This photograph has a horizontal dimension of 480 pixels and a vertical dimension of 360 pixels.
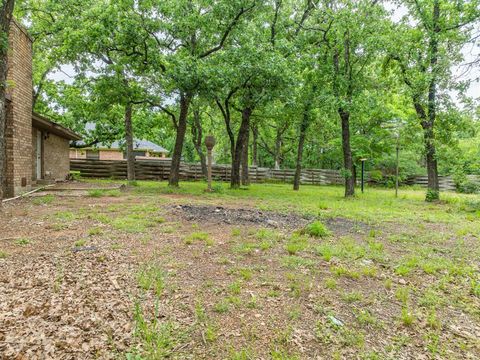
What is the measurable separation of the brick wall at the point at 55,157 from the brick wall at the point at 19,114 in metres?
3.75

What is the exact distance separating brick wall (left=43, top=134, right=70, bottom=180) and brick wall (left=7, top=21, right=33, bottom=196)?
3.75 meters

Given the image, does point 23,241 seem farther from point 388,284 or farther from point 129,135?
point 129,135

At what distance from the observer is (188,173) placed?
67.6ft

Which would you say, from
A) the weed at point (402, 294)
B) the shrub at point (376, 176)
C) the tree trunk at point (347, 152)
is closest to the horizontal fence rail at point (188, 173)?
the shrub at point (376, 176)

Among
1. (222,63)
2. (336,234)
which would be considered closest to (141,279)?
(336,234)

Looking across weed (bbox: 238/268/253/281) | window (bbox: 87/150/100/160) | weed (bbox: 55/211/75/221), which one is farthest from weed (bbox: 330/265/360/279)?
window (bbox: 87/150/100/160)

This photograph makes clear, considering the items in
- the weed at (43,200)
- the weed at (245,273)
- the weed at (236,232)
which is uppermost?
the weed at (43,200)

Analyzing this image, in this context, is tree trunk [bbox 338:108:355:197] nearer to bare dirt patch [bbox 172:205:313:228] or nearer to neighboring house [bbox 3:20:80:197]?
bare dirt patch [bbox 172:205:313:228]

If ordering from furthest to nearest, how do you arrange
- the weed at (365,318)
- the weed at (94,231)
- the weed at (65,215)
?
the weed at (65,215), the weed at (94,231), the weed at (365,318)

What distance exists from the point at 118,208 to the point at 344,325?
5974mm

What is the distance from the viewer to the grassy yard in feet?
7.38

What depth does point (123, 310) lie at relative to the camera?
2582mm

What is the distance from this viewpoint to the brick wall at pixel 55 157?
12.8m

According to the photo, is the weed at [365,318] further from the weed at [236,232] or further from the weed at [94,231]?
the weed at [94,231]
